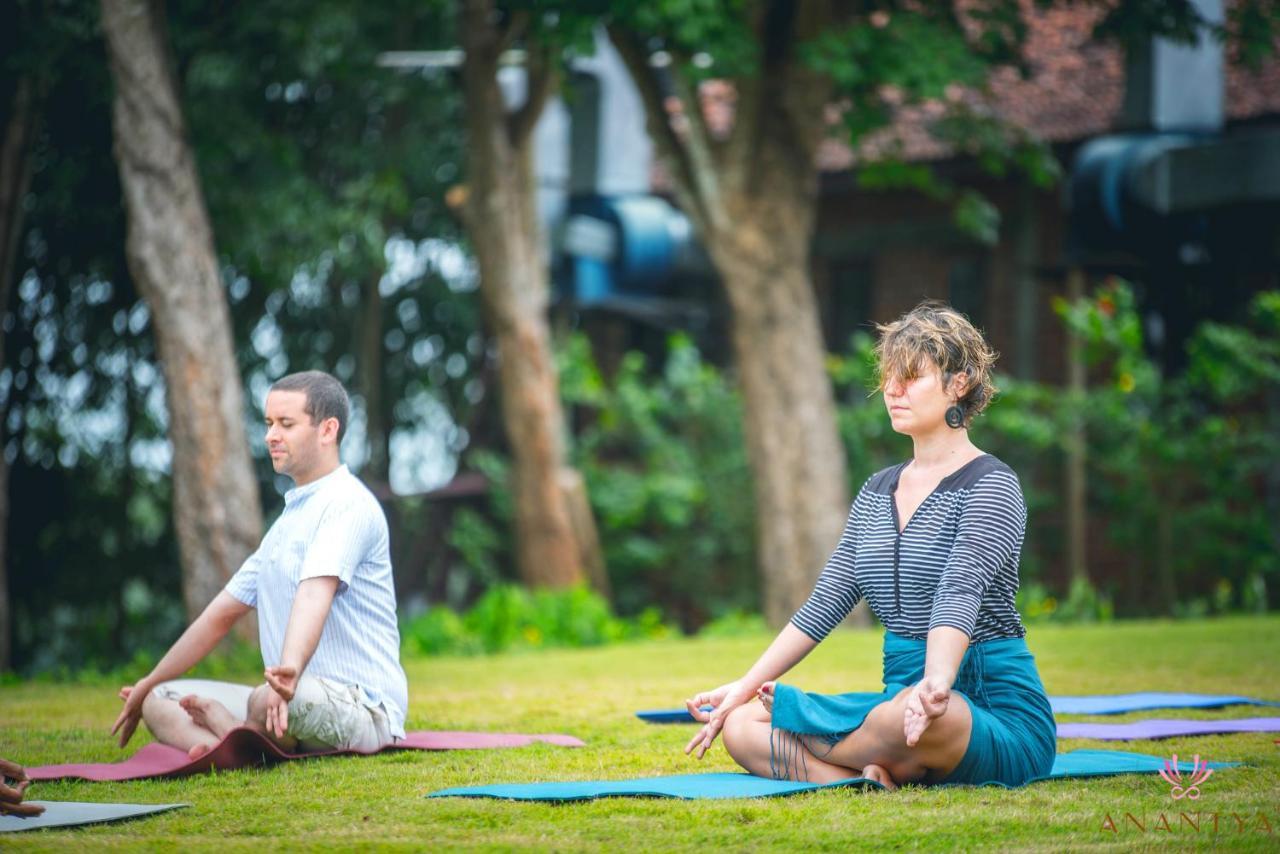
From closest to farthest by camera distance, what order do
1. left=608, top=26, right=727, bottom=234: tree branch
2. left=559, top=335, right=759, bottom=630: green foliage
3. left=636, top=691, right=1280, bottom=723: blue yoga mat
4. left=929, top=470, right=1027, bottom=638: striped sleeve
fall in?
left=929, top=470, right=1027, bottom=638: striped sleeve < left=636, top=691, right=1280, bottom=723: blue yoga mat < left=608, top=26, right=727, bottom=234: tree branch < left=559, top=335, right=759, bottom=630: green foliage

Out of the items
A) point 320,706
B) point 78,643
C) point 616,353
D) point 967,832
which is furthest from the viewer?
point 616,353

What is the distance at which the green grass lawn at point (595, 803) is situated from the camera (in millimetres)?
4066

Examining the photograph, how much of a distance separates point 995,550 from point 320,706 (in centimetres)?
233

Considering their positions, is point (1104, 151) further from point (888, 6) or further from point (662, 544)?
point (662, 544)

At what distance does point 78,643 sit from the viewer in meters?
15.4

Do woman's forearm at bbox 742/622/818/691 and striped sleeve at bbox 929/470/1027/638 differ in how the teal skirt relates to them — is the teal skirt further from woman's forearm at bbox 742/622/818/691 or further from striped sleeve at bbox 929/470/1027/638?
striped sleeve at bbox 929/470/1027/638

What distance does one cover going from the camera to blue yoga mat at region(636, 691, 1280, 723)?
276 inches

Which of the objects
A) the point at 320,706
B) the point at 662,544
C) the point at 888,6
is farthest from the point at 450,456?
the point at 320,706

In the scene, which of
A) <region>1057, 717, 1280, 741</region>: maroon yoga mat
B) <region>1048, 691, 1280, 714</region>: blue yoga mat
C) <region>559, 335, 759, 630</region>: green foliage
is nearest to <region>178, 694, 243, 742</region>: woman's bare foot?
<region>1057, 717, 1280, 741</region>: maroon yoga mat

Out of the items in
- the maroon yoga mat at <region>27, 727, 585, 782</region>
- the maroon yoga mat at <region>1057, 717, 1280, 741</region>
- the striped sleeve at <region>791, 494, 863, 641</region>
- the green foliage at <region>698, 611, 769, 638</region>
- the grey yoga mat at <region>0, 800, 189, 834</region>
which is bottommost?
the green foliage at <region>698, 611, 769, 638</region>

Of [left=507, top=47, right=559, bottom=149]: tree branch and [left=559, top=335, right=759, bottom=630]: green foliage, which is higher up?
[left=507, top=47, right=559, bottom=149]: tree branch

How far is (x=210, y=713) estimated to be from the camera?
5.61 meters

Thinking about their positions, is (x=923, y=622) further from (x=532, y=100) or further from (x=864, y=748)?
(x=532, y=100)

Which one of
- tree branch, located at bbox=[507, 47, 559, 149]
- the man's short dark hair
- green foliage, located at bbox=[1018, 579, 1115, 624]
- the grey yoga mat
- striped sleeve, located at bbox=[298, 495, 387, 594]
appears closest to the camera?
the grey yoga mat
